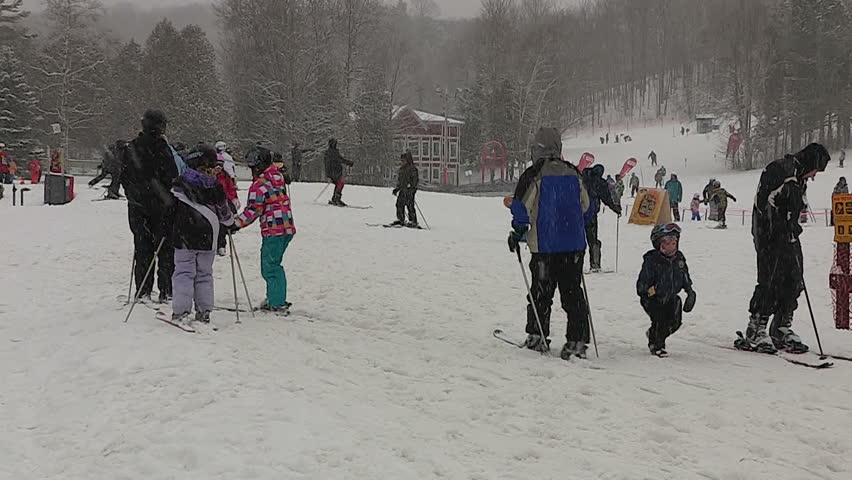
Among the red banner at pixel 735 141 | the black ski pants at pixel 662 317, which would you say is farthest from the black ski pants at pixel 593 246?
the red banner at pixel 735 141

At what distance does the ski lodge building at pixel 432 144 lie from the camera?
219ft

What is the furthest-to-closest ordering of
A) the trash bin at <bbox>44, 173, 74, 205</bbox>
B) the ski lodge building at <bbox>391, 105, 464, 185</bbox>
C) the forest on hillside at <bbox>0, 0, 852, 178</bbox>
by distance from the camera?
the ski lodge building at <bbox>391, 105, 464, 185</bbox> < the forest on hillside at <bbox>0, 0, 852, 178</bbox> < the trash bin at <bbox>44, 173, 74, 205</bbox>

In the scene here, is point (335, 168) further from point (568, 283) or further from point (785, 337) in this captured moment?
point (785, 337)

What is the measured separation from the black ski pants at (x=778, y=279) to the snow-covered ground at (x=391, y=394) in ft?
1.81

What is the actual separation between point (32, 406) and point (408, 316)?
14.7ft

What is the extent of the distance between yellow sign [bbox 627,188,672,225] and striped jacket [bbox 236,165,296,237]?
50.3ft

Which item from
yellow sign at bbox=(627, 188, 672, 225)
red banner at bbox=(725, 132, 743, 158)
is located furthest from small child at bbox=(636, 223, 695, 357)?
red banner at bbox=(725, 132, 743, 158)

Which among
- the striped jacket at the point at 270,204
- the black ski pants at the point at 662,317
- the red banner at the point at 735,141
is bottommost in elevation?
the black ski pants at the point at 662,317

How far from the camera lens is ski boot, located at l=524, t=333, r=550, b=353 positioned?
655cm

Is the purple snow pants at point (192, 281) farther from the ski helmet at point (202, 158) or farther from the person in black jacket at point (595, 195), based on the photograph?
the person in black jacket at point (595, 195)

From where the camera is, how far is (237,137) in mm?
52719

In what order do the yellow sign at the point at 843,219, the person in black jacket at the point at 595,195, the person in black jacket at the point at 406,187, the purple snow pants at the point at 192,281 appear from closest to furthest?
the purple snow pants at the point at 192,281
the yellow sign at the point at 843,219
the person in black jacket at the point at 595,195
the person in black jacket at the point at 406,187

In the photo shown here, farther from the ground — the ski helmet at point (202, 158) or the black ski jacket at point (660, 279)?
the ski helmet at point (202, 158)

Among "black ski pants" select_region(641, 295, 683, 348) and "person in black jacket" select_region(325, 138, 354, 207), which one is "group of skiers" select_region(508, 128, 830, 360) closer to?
"black ski pants" select_region(641, 295, 683, 348)
